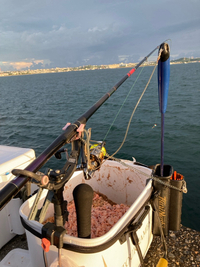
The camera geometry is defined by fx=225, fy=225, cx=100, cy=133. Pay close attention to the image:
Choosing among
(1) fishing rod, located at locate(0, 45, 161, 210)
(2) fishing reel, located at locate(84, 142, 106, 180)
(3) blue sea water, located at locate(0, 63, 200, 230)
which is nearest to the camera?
(1) fishing rod, located at locate(0, 45, 161, 210)

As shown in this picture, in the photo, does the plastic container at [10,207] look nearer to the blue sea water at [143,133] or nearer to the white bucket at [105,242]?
the white bucket at [105,242]

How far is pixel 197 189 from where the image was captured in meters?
6.41

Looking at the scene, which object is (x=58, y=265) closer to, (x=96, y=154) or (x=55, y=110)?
(x=96, y=154)

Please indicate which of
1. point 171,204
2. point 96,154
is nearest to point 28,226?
point 96,154

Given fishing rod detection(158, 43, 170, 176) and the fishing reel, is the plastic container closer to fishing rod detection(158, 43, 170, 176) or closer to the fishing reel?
the fishing reel

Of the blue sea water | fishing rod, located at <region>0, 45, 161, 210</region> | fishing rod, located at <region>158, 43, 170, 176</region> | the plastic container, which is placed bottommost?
the blue sea water

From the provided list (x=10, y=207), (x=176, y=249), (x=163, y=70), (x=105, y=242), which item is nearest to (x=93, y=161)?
(x=105, y=242)

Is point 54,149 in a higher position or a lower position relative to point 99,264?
higher

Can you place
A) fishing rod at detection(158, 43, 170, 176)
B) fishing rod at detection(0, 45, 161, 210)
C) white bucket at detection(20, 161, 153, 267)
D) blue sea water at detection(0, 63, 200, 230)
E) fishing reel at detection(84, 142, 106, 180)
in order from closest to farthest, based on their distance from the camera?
fishing rod at detection(0, 45, 161, 210), white bucket at detection(20, 161, 153, 267), fishing reel at detection(84, 142, 106, 180), fishing rod at detection(158, 43, 170, 176), blue sea water at detection(0, 63, 200, 230)

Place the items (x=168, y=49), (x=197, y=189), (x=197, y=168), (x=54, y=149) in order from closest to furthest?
(x=54, y=149) → (x=168, y=49) → (x=197, y=189) → (x=197, y=168)

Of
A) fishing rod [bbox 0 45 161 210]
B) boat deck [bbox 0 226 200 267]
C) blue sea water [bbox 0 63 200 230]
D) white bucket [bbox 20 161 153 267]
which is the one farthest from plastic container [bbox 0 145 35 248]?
blue sea water [bbox 0 63 200 230]

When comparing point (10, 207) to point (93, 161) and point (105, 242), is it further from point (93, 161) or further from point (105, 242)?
point (105, 242)

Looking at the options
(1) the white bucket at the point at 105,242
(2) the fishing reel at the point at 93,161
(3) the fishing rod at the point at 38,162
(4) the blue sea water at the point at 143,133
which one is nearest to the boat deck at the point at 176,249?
(1) the white bucket at the point at 105,242

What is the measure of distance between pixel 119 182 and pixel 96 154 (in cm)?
157
